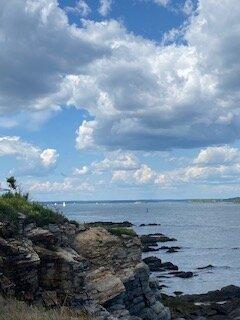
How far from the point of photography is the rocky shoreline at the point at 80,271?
1596 centimetres

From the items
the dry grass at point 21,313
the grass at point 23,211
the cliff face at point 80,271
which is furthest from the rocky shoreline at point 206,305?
the dry grass at point 21,313

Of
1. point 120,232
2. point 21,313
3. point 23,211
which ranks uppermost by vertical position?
point 23,211

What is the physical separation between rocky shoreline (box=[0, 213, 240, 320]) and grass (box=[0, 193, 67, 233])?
349 millimetres

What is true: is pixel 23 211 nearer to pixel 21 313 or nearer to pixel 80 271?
pixel 80 271

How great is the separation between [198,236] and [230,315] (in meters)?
65.0

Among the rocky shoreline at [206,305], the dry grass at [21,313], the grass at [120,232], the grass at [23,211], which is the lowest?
the rocky shoreline at [206,305]

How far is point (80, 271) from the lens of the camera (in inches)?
711

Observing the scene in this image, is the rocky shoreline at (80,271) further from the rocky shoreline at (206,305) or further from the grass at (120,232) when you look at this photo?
the rocky shoreline at (206,305)

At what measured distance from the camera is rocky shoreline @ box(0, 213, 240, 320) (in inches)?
628

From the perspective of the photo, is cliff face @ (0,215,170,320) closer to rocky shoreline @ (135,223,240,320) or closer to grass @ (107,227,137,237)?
grass @ (107,227,137,237)

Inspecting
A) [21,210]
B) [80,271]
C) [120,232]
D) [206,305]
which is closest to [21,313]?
[80,271]

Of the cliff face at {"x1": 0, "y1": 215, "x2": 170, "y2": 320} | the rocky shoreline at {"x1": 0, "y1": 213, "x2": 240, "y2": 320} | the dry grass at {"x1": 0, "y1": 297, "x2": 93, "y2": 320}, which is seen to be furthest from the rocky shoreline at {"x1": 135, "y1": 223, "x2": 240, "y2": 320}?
the dry grass at {"x1": 0, "y1": 297, "x2": 93, "y2": 320}

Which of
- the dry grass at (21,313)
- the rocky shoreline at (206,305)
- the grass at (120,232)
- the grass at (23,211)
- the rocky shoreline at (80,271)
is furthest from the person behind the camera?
the rocky shoreline at (206,305)

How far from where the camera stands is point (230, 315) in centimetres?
3753
